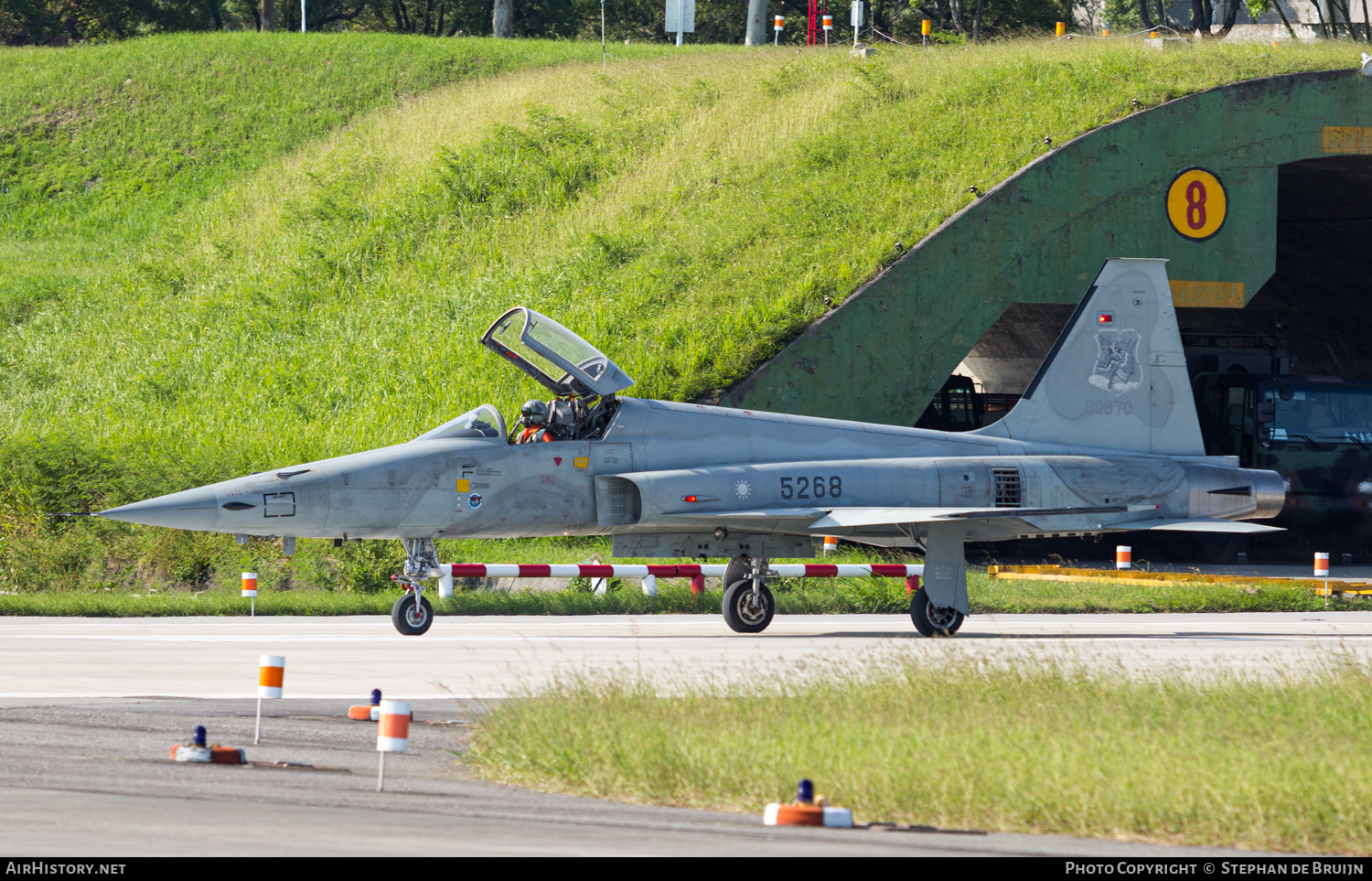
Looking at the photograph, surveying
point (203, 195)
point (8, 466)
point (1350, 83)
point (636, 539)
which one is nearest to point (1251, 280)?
point (1350, 83)

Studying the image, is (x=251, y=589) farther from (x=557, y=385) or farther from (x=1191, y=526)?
(x=1191, y=526)

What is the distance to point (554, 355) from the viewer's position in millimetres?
14930

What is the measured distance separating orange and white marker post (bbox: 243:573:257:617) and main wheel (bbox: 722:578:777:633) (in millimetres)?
6346

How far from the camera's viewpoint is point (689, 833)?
6062 mm

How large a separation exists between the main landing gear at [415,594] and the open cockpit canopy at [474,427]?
1.16m

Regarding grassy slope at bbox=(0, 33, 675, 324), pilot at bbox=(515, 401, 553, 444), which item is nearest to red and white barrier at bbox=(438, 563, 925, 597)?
pilot at bbox=(515, 401, 553, 444)

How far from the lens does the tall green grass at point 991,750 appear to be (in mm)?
6152

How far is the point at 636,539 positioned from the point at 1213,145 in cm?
1655

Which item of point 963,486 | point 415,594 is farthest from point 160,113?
point 963,486

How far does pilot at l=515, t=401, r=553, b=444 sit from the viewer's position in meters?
14.8

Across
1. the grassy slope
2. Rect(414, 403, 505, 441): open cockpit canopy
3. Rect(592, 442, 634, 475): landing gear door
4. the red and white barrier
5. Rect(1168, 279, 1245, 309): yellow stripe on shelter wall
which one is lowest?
the red and white barrier

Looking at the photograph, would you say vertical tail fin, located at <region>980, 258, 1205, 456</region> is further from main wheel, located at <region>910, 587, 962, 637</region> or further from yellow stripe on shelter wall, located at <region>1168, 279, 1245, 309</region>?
yellow stripe on shelter wall, located at <region>1168, 279, 1245, 309</region>

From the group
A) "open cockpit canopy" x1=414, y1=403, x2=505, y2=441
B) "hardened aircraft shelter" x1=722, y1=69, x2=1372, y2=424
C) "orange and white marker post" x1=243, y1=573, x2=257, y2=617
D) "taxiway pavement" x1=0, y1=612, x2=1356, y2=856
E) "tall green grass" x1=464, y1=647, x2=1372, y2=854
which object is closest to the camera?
"taxiway pavement" x1=0, y1=612, x2=1356, y2=856

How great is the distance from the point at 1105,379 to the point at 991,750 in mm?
10477
